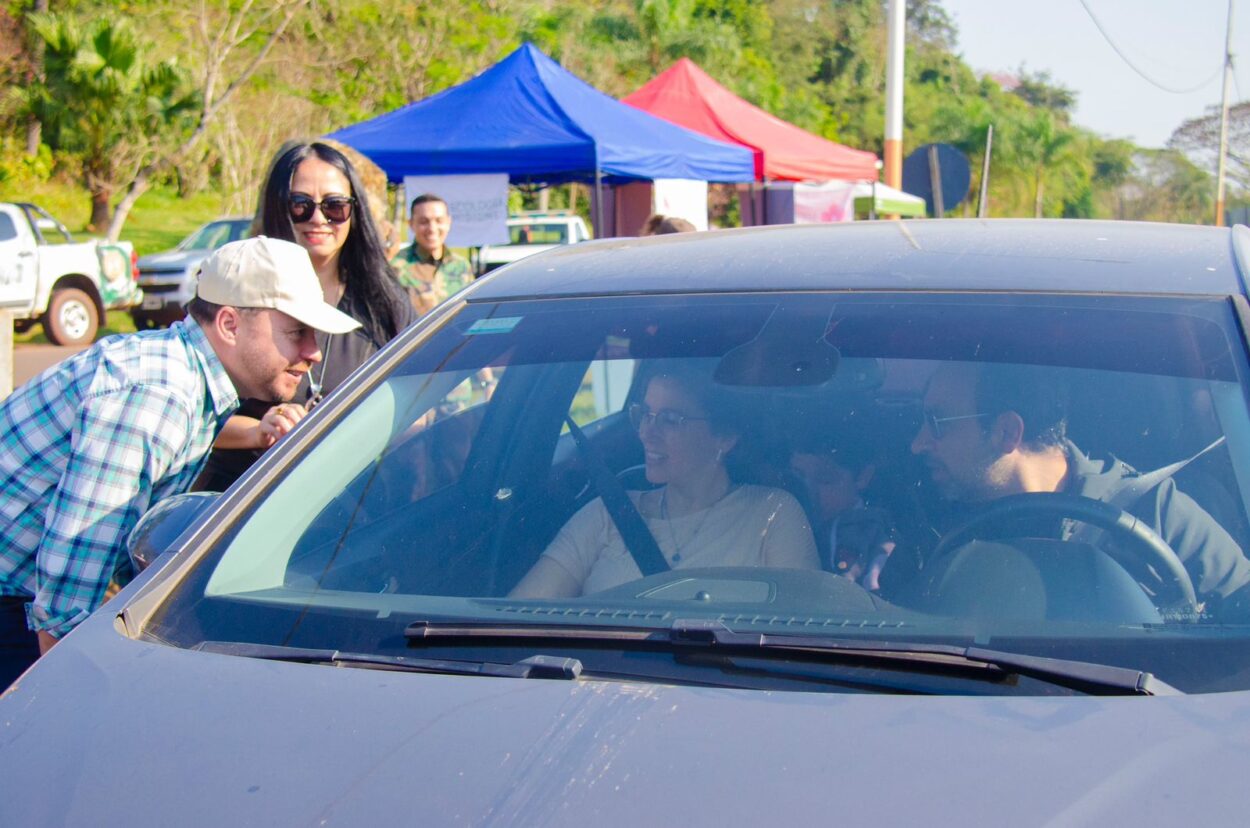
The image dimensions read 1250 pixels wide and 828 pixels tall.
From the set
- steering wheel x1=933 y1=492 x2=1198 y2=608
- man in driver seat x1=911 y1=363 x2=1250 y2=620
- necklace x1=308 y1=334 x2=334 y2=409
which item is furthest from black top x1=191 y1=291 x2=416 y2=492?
Result: steering wheel x1=933 y1=492 x2=1198 y2=608

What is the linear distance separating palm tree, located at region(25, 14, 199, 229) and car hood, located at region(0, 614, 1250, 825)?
1050 inches

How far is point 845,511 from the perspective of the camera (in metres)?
2.14

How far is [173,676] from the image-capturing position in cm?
183

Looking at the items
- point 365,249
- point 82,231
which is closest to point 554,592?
point 365,249

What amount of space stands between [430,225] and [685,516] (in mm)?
4982

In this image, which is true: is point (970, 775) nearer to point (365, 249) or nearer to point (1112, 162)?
point (365, 249)

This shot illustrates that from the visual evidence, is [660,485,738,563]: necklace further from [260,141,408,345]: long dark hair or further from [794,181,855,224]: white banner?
[794,181,855,224]: white banner

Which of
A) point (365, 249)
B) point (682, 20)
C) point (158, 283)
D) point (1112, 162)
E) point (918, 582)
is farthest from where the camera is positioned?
point (1112, 162)

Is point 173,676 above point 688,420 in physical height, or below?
below

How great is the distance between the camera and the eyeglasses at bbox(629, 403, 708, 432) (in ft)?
7.74

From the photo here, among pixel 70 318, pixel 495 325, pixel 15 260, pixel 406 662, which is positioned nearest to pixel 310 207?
pixel 495 325

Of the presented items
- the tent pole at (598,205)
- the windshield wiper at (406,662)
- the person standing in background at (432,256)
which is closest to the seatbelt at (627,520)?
the windshield wiper at (406,662)

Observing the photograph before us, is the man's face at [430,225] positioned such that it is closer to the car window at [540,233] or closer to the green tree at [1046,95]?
the car window at [540,233]

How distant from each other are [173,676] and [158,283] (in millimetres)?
18284
